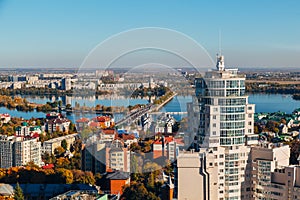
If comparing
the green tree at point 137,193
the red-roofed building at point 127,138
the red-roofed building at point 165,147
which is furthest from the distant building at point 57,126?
the green tree at point 137,193

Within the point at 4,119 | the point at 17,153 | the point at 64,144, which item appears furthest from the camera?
the point at 4,119

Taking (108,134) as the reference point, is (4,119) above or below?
below

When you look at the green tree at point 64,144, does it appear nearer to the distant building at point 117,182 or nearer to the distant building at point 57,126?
the distant building at point 57,126

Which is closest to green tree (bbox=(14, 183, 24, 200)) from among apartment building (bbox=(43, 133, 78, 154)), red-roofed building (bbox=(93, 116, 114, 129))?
red-roofed building (bbox=(93, 116, 114, 129))

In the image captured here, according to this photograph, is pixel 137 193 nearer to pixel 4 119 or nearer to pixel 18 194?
pixel 18 194

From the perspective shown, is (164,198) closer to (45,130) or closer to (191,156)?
(191,156)

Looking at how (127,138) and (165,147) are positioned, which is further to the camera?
(127,138)

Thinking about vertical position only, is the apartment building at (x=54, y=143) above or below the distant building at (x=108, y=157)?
below

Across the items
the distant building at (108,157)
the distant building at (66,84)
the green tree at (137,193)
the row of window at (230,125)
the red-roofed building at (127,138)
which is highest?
the row of window at (230,125)

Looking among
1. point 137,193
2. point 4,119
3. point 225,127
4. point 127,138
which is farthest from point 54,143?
point 225,127

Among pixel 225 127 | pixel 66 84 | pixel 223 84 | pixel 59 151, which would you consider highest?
pixel 223 84
